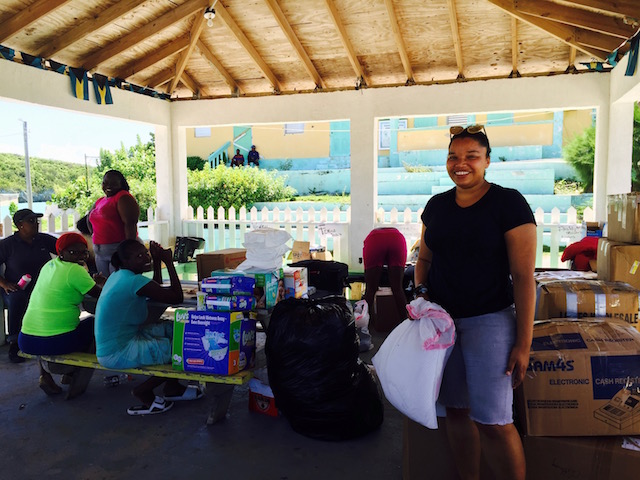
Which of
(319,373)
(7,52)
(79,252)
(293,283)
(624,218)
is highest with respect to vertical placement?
(7,52)

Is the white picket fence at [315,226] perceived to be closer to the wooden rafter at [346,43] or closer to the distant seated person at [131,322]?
the wooden rafter at [346,43]

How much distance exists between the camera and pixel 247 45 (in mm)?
8211

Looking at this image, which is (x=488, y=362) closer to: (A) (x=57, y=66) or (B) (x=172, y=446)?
(B) (x=172, y=446)

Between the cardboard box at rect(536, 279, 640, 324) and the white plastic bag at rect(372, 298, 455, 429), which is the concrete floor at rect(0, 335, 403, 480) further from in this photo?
the cardboard box at rect(536, 279, 640, 324)

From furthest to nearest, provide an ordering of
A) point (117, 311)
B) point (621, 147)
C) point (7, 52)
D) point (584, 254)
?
point (621, 147) < point (7, 52) < point (584, 254) < point (117, 311)

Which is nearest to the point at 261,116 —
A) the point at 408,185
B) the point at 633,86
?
the point at 633,86

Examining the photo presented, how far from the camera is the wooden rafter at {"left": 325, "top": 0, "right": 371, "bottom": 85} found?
23.8 feet

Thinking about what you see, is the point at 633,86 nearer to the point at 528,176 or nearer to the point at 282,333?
the point at 282,333

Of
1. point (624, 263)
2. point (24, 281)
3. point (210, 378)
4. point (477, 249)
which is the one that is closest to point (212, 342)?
point (210, 378)

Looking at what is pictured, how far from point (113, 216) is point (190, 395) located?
6.85ft

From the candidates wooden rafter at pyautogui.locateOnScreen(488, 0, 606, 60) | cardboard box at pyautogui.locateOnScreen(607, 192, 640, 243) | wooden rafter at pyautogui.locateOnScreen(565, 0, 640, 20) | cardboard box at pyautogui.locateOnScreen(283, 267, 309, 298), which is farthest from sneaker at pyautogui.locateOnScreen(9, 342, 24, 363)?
wooden rafter at pyautogui.locateOnScreen(565, 0, 640, 20)

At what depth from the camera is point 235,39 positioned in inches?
324

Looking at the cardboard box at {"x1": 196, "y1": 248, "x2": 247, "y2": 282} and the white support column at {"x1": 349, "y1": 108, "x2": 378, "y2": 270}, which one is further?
the white support column at {"x1": 349, "y1": 108, "x2": 378, "y2": 270}

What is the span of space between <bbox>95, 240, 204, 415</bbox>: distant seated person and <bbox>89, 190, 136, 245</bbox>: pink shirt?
4.66ft
